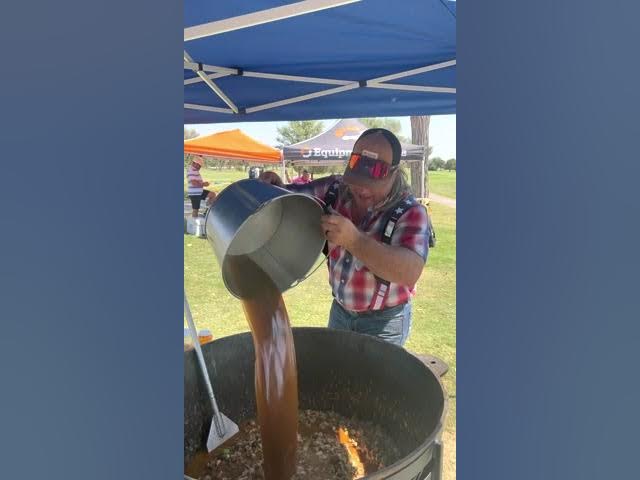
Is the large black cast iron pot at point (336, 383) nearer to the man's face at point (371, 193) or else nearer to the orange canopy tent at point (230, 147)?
the man's face at point (371, 193)

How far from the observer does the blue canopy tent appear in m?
1.94

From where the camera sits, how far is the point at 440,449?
49.6 inches

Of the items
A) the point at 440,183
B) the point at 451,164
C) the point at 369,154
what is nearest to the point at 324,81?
the point at 369,154

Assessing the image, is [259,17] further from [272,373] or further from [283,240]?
[272,373]

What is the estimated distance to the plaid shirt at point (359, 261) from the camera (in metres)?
1.77

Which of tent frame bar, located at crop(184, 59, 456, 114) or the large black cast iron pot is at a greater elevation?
tent frame bar, located at crop(184, 59, 456, 114)

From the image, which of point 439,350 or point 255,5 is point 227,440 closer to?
point 255,5

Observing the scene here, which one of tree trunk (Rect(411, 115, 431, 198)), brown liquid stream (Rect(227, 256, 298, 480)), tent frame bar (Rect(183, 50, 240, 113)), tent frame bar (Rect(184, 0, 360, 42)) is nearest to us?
brown liquid stream (Rect(227, 256, 298, 480))

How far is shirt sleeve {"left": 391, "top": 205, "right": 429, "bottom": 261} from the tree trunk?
366 inches

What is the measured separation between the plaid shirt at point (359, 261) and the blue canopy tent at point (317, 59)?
0.67 meters

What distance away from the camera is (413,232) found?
1762mm

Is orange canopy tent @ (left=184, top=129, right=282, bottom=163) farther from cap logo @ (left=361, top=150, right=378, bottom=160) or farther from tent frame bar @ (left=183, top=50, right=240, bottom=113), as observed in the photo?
cap logo @ (left=361, top=150, right=378, bottom=160)

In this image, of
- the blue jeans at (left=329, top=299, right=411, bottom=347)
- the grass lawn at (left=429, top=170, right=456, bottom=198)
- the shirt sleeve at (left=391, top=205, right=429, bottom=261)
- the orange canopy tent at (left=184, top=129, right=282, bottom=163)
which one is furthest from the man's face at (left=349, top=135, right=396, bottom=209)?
the grass lawn at (left=429, top=170, right=456, bottom=198)

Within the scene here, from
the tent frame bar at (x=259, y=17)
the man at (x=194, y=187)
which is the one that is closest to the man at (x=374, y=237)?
the tent frame bar at (x=259, y=17)
